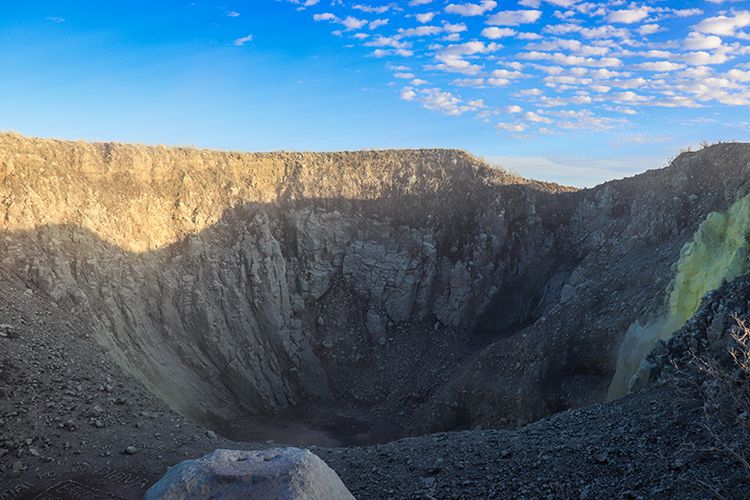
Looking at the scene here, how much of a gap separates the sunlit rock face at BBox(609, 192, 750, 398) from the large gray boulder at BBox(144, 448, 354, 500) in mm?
10957

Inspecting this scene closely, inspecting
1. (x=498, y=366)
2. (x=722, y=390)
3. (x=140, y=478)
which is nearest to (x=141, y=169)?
(x=140, y=478)

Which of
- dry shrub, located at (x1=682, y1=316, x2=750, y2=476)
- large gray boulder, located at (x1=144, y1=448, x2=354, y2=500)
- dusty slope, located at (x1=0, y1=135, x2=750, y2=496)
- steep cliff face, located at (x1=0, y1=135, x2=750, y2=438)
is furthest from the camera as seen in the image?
steep cliff face, located at (x1=0, y1=135, x2=750, y2=438)

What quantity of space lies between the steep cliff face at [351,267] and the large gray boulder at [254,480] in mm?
12086

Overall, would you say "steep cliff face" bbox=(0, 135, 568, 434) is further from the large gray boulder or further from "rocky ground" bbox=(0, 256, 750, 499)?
the large gray boulder

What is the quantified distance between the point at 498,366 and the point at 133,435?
14.1 metres

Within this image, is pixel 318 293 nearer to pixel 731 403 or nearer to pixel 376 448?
pixel 376 448

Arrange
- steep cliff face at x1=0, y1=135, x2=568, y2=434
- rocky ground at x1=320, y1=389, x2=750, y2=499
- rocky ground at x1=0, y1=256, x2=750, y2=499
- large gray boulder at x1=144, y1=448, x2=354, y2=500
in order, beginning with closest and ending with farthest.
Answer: large gray boulder at x1=144, y1=448, x2=354, y2=500 → rocky ground at x1=320, y1=389, x2=750, y2=499 → rocky ground at x1=0, y1=256, x2=750, y2=499 → steep cliff face at x1=0, y1=135, x2=568, y2=434

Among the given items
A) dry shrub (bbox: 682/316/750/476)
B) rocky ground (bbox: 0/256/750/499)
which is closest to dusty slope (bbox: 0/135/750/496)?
rocky ground (bbox: 0/256/750/499)

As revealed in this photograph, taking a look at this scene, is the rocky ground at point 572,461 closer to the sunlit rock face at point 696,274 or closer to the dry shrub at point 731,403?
the dry shrub at point 731,403

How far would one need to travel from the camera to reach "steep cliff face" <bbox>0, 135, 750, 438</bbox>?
1941 cm

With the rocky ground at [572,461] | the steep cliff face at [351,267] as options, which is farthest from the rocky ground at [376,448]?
the steep cliff face at [351,267]

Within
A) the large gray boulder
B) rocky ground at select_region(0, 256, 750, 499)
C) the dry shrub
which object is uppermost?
the dry shrub

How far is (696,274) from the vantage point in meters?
15.8

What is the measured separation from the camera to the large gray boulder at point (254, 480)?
7.27 metres
